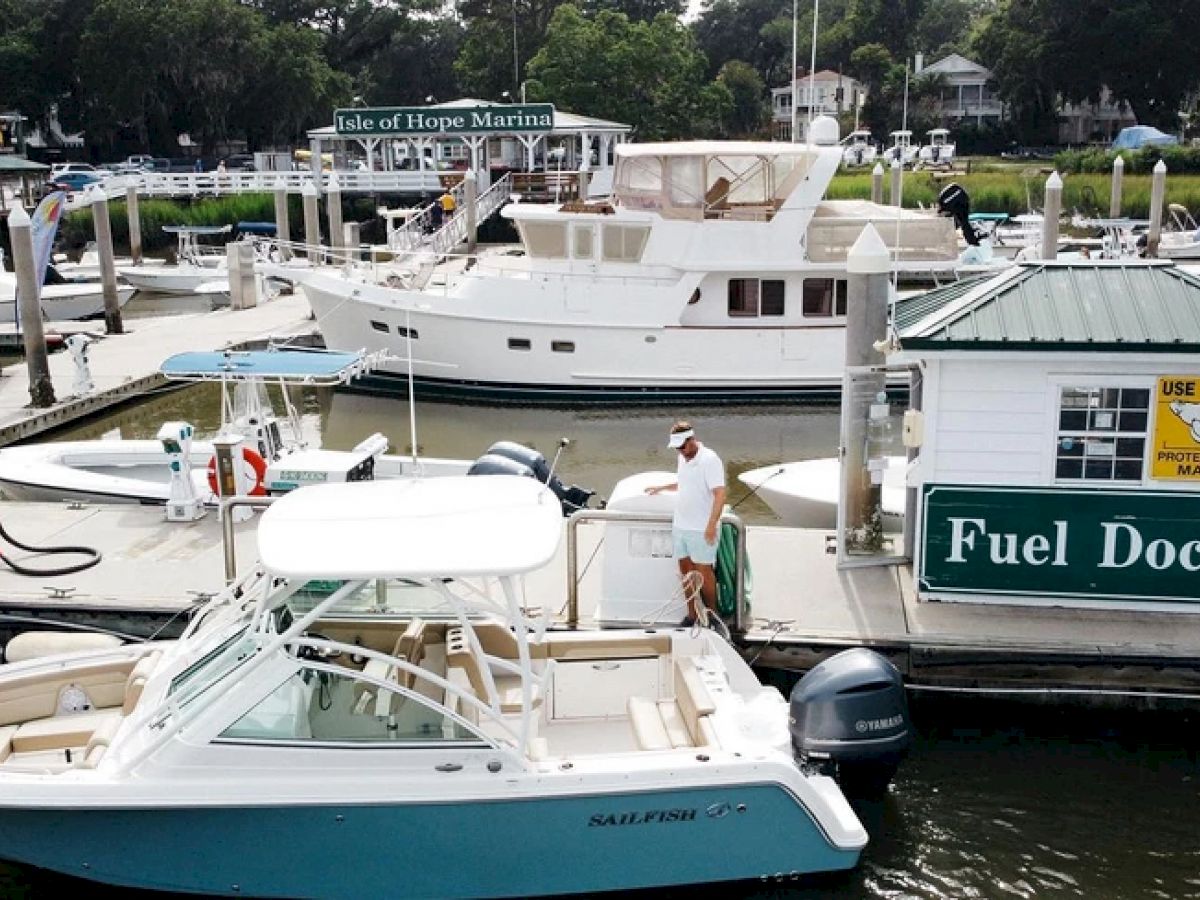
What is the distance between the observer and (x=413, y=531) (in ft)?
22.3

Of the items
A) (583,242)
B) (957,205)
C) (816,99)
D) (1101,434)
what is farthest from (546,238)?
(816,99)

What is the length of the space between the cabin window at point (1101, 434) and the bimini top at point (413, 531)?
3.95 m

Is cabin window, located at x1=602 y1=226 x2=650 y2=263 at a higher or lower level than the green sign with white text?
lower

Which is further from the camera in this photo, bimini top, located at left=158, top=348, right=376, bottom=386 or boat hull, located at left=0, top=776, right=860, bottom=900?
bimini top, located at left=158, top=348, right=376, bottom=386

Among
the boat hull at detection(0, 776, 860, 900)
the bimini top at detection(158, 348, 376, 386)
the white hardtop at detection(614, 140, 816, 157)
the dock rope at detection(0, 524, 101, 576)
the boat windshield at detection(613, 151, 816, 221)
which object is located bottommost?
the boat hull at detection(0, 776, 860, 900)

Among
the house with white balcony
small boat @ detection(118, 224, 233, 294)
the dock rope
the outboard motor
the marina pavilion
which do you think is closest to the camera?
the outboard motor

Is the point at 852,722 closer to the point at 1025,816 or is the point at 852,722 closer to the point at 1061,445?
the point at 1025,816

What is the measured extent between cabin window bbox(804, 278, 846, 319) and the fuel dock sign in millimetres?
11099

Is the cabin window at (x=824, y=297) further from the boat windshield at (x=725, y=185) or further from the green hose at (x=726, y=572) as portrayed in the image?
the green hose at (x=726, y=572)

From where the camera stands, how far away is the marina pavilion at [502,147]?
38.5 m

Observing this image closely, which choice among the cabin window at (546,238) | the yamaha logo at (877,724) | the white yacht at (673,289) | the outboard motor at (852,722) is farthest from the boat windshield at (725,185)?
the yamaha logo at (877,724)

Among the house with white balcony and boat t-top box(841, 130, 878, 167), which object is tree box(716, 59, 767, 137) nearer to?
the house with white balcony

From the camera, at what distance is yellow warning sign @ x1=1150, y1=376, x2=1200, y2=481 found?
8.77m

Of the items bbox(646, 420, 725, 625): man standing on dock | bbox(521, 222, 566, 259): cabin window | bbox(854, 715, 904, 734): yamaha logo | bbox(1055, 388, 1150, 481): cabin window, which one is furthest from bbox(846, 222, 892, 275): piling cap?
bbox(521, 222, 566, 259): cabin window
